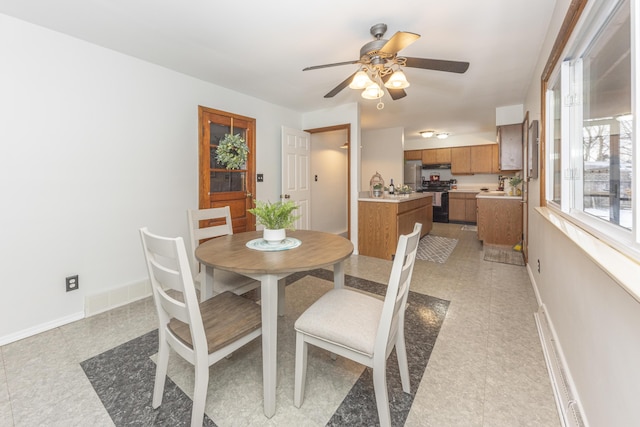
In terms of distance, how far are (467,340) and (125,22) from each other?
3.45 m

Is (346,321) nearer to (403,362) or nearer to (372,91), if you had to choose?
(403,362)

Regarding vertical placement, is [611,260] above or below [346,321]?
above

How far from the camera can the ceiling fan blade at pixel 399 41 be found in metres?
1.57

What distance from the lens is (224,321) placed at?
4.40 feet

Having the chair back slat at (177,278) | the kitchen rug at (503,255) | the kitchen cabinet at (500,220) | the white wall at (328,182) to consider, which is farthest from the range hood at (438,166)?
the chair back slat at (177,278)

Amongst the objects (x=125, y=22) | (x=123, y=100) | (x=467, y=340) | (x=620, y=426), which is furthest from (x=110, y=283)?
(x=620, y=426)

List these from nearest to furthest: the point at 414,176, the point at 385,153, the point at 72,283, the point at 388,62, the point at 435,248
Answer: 1. the point at 388,62
2. the point at 72,283
3. the point at 435,248
4. the point at 385,153
5. the point at 414,176

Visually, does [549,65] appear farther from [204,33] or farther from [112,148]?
[112,148]

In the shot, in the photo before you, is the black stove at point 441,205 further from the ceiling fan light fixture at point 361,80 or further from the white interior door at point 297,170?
the ceiling fan light fixture at point 361,80

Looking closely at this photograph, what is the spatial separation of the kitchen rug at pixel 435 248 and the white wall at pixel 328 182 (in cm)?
183

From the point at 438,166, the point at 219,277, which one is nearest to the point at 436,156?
the point at 438,166

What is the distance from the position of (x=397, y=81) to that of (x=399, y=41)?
452mm

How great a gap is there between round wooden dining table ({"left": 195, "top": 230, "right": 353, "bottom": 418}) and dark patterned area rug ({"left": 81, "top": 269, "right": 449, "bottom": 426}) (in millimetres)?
384

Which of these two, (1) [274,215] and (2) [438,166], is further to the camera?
(2) [438,166]
